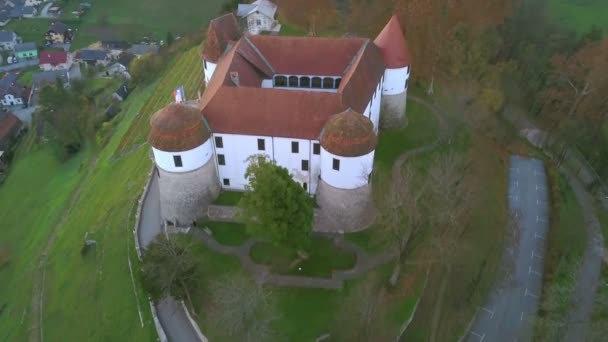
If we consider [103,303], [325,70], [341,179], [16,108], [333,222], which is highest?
[325,70]

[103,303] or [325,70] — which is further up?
[325,70]

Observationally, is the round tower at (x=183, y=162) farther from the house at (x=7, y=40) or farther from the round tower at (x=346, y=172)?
the house at (x=7, y=40)

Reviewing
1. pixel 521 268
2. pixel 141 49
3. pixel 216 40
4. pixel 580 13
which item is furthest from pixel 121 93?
pixel 580 13

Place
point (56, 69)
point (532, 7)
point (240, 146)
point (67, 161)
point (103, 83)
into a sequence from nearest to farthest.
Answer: point (240, 146), point (532, 7), point (67, 161), point (103, 83), point (56, 69)

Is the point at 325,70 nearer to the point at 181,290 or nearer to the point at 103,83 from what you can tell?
the point at 181,290

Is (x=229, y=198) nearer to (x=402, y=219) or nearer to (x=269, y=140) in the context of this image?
(x=269, y=140)

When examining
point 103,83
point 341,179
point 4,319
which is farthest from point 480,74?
point 103,83

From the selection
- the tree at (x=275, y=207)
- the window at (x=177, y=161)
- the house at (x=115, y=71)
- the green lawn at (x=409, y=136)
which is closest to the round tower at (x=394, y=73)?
the green lawn at (x=409, y=136)
